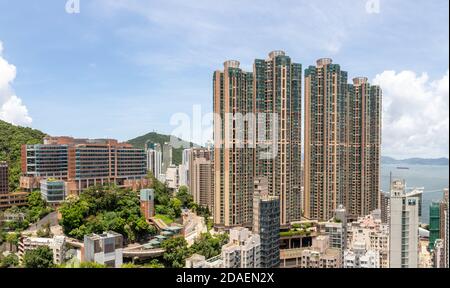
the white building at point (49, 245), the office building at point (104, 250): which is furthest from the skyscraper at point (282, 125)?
the white building at point (49, 245)

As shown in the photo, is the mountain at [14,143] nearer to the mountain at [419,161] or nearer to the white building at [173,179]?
the white building at [173,179]

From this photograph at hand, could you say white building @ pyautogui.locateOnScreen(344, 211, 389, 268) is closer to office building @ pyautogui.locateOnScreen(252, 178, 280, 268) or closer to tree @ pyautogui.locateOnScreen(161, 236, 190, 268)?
office building @ pyautogui.locateOnScreen(252, 178, 280, 268)

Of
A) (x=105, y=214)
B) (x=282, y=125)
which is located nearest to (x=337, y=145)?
(x=282, y=125)

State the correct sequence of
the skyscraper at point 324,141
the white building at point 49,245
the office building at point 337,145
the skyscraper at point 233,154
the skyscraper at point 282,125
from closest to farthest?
the white building at point 49,245 → the office building at point 337,145 → the skyscraper at point 233,154 → the skyscraper at point 324,141 → the skyscraper at point 282,125

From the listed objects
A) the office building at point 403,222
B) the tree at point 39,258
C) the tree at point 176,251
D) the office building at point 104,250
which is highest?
the office building at point 403,222

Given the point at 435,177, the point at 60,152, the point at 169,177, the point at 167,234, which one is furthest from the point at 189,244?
the point at 435,177

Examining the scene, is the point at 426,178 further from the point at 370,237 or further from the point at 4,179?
the point at 4,179
